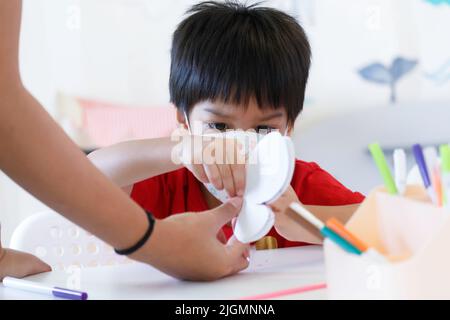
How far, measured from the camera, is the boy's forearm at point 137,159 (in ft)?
2.28

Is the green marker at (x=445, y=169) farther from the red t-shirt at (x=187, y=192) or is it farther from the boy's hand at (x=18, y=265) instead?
the red t-shirt at (x=187, y=192)

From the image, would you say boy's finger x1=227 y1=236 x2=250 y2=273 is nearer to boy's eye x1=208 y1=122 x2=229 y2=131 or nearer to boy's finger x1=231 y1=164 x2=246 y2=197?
boy's finger x1=231 y1=164 x2=246 y2=197

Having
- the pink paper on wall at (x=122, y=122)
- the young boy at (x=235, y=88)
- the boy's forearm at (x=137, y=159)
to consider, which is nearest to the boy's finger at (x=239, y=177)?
the boy's forearm at (x=137, y=159)

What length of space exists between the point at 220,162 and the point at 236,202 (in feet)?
0.14

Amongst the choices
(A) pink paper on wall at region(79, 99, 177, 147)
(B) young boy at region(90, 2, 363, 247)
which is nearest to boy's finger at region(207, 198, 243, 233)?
(B) young boy at region(90, 2, 363, 247)

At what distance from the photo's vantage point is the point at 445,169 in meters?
0.40

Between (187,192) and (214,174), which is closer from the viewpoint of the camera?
(214,174)

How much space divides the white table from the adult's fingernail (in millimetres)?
61

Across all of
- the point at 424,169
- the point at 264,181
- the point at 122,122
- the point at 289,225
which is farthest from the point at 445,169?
the point at 122,122

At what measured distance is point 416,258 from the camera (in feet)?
1.22

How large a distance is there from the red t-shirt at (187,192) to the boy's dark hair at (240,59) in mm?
97

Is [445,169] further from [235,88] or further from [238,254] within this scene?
[235,88]
